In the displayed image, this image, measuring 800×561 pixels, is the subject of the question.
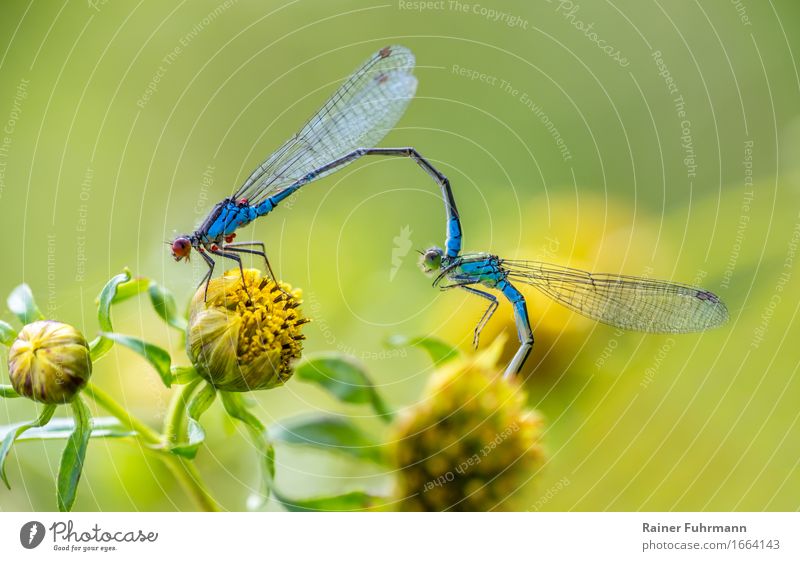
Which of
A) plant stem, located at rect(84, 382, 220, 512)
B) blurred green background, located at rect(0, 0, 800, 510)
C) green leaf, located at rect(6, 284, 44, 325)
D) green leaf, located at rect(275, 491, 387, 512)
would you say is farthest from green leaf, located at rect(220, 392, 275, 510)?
green leaf, located at rect(6, 284, 44, 325)

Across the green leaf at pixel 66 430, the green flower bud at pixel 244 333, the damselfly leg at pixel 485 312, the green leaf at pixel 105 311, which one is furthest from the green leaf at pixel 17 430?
the damselfly leg at pixel 485 312

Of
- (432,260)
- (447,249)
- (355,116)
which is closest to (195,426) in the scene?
(432,260)

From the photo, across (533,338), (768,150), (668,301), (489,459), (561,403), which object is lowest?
(489,459)

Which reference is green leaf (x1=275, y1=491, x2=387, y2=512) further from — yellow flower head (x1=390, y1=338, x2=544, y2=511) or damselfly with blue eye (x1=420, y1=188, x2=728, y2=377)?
damselfly with blue eye (x1=420, y1=188, x2=728, y2=377)

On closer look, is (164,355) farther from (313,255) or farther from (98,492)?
(313,255)

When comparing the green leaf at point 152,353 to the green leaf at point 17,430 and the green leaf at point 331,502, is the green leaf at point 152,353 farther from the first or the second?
the green leaf at point 331,502

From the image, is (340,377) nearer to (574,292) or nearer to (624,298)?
(574,292)
